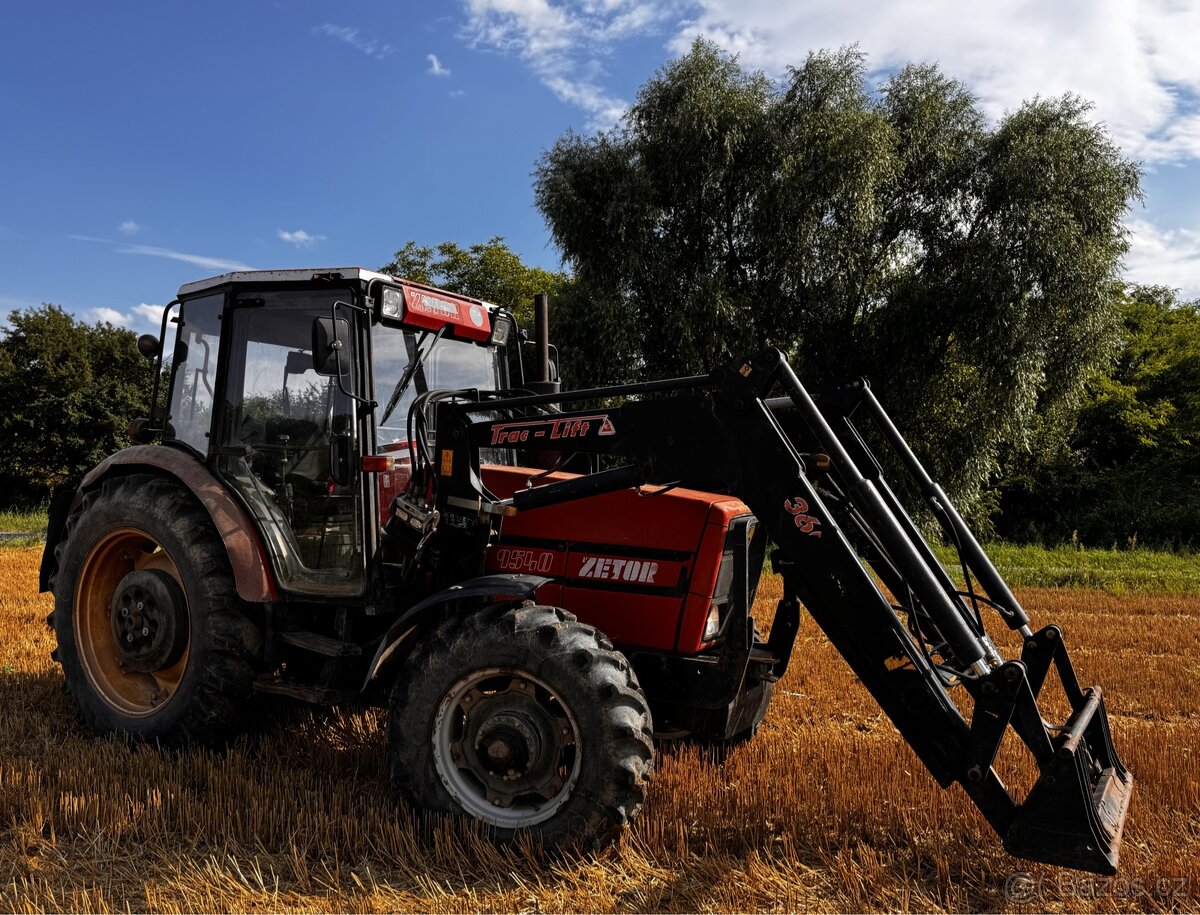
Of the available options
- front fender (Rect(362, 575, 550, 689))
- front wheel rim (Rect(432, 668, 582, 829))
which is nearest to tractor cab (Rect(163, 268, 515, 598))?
front fender (Rect(362, 575, 550, 689))

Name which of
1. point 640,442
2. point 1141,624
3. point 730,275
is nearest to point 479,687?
point 640,442

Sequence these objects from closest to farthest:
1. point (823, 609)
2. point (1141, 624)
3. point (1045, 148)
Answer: point (823, 609) < point (1141, 624) < point (1045, 148)

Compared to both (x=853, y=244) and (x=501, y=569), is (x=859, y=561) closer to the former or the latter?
(x=501, y=569)

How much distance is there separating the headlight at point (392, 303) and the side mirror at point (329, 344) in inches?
8.5

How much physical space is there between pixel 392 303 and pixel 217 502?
4.52ft

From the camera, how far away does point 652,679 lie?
410 centimetres

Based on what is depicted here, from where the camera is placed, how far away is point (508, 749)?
3.69 m

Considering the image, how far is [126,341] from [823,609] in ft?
131

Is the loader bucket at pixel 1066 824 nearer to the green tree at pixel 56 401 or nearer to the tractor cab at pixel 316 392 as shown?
the tractor cab at pixel 316 392

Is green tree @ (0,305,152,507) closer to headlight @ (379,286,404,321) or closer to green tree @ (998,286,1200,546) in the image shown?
green tree @ (998,286,1200,546)

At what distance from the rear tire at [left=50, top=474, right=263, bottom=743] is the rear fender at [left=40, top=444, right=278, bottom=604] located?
0.32 ft

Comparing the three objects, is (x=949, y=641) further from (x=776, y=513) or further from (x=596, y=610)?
(x=596, y=610)

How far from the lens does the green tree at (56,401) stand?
110 feet

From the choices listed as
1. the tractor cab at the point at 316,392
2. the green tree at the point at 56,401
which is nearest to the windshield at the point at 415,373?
the tractor cab at the point at 316,392
